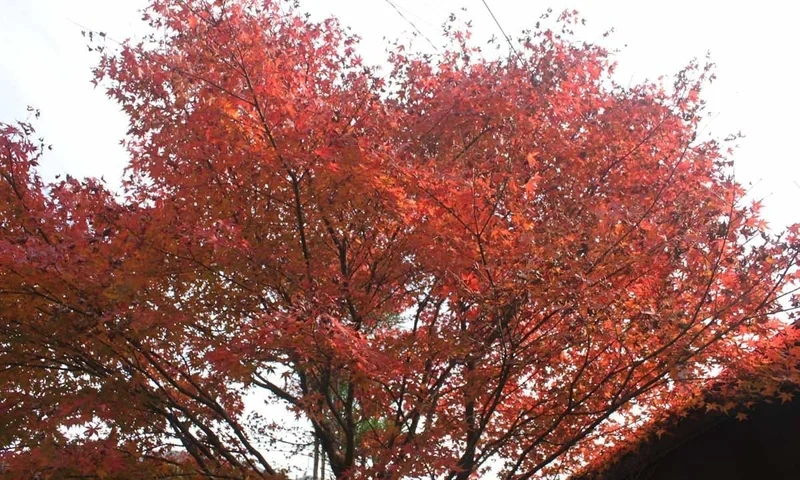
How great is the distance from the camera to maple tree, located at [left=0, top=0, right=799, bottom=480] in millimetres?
4797

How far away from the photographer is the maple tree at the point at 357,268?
4.80 m

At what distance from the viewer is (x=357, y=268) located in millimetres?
6270

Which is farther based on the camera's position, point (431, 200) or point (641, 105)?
point (641, 105)

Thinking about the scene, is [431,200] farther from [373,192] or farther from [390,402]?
[390,402]

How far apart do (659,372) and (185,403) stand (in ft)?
15.0

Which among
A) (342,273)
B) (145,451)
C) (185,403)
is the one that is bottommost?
(145,451)

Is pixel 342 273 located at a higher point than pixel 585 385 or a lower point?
higher

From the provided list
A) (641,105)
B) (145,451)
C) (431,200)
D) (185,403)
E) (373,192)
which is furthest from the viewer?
(641,105)

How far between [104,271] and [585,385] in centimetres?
414

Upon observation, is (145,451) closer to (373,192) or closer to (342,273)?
(342,273)

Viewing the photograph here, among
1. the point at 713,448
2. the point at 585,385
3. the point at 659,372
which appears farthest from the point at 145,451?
the point at 713,448

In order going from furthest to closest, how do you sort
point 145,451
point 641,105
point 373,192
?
point 641,105 < point 145,451 < point 373,192

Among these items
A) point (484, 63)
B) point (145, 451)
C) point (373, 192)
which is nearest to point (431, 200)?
point (373, 192)

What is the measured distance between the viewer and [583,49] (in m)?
7.60
